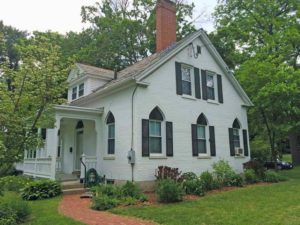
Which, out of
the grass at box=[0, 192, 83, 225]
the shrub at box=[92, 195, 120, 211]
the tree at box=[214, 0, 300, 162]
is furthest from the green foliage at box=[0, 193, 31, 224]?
the tree at box=[214, 0, 300, 162]

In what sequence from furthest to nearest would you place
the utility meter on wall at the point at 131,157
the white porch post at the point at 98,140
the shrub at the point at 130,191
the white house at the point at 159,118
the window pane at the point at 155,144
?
1. the white porch post at the point at 98,140
2. the window pane at the point at 155,144
3. the white house at the point at 159,118
4. the utility meter on wall at the point at 131,157
5. the shrub at the point at 130,191

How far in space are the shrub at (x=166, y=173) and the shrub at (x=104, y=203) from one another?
10.2 feet

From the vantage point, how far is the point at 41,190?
10602 mm

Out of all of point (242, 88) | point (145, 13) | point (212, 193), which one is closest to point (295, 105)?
point (242, 88)

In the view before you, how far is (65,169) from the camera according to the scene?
53.4 feet

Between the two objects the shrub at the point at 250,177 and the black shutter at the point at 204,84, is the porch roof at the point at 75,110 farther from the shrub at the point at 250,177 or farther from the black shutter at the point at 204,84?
the shrub at the point at 250,177

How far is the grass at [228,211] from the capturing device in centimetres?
656

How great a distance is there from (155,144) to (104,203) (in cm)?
450

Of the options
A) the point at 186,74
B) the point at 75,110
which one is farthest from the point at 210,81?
the point at 75,110

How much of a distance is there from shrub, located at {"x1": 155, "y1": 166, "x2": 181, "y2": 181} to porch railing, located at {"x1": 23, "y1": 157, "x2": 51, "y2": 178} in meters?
4.81

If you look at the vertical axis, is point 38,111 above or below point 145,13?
below

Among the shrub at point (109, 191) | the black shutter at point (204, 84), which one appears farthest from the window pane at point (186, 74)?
the shrub at point (109, 191)

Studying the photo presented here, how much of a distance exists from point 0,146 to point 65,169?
11.3 m

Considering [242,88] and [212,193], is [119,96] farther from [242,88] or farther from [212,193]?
[242,88]
